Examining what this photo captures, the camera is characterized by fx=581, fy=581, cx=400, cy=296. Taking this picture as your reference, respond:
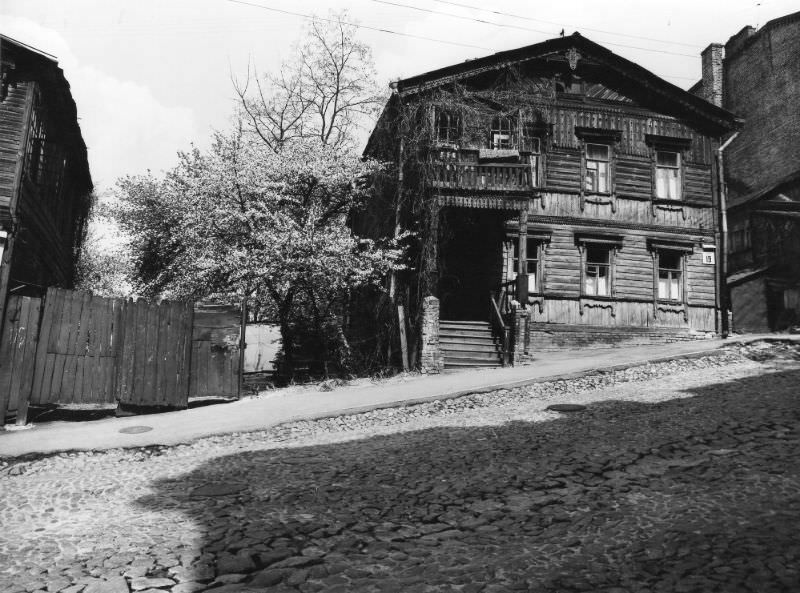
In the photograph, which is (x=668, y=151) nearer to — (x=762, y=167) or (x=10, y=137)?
(x=762, y=167)

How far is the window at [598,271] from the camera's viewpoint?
19.8 metres

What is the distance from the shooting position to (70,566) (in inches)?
164

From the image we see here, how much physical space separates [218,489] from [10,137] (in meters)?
10.6

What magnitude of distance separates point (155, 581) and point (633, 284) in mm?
18936

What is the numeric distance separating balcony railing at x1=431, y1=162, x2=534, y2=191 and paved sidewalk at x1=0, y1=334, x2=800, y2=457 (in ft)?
16.2

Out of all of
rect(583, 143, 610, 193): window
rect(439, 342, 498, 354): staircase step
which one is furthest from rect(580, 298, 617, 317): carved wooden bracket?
rect(439, 342, 498, 354): staircase step

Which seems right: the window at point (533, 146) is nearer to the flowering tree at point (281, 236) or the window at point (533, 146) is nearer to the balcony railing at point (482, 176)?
the balcony railing at point (482, 176)

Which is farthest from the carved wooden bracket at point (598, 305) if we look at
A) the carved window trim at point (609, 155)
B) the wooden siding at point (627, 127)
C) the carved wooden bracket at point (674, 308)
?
the wooden siding at point (627, 127)

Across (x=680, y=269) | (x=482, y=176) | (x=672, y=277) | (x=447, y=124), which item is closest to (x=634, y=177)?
(x=680, y=269)

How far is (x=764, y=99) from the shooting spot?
28.0 meters

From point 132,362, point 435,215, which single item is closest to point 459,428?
point 132,362

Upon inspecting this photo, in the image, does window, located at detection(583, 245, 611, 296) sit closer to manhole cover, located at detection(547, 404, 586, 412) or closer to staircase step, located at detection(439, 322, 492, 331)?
staircase step, located at detection(439, 322, 492, 331)

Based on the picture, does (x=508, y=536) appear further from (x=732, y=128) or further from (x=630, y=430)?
(x=732, y=128)

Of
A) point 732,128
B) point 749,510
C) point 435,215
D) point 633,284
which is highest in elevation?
point 732,128
